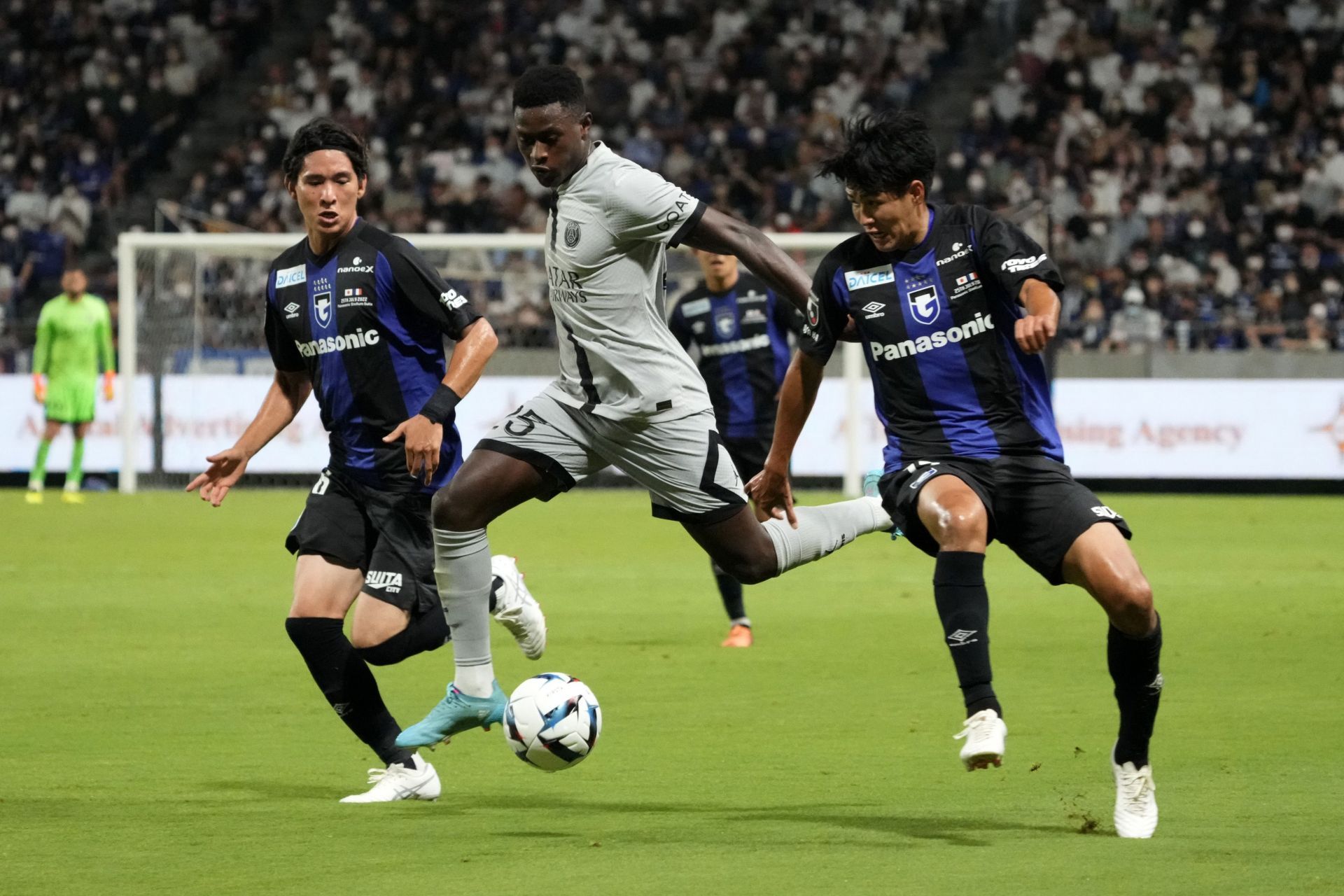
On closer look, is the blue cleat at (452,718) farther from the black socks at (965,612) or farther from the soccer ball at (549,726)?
the black socks at (965,612)

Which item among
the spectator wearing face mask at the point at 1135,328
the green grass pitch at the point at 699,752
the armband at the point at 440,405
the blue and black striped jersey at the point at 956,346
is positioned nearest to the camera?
the green grass pitch at the point at 699,752

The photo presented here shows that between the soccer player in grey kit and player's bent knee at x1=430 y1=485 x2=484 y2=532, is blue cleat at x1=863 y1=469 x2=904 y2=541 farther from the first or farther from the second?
player's bent knee at x1=430 y1=485 x2=484 y2=532

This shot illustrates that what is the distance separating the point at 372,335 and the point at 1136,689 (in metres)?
2.60

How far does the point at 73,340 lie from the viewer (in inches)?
762

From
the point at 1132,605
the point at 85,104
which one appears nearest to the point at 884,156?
the point at 1132,605

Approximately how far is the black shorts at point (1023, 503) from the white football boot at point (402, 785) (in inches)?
65.2

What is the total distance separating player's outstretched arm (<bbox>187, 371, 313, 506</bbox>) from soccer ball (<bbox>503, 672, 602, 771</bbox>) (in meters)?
1.19

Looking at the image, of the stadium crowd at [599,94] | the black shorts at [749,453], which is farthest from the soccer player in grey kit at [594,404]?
the stadium crowd at [599,94]

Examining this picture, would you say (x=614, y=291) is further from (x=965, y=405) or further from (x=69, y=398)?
(x=69, y=398)

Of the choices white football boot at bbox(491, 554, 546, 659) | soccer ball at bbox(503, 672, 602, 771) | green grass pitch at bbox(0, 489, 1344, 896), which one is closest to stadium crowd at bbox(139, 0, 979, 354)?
green grass pitch at bbox(0, 489, 1344, 896)

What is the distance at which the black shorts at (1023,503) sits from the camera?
5.25 meters

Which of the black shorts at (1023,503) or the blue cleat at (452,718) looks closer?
the black shorts at (1023,503)

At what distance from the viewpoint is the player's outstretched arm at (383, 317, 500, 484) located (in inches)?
221

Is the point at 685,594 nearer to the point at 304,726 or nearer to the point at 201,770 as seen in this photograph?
the point at 304,726
